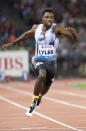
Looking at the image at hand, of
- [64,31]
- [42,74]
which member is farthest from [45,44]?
[42,74]

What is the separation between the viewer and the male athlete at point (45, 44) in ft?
29.6

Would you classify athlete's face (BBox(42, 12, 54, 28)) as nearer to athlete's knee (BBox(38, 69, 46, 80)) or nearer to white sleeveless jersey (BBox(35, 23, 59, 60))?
white sleeveless jersey (BBox(35, 23, 59, 60))

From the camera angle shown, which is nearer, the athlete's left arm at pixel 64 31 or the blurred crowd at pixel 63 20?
the athlete's left arm at pixel 64 31

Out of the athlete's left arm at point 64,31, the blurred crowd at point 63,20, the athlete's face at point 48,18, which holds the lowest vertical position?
the blurred crowd at point 63,20

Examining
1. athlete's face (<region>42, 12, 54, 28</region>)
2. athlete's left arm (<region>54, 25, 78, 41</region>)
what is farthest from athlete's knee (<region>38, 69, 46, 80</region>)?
athlete's face (<region>42, 12, 54, 28</region>)

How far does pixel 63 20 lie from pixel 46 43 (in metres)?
18.4

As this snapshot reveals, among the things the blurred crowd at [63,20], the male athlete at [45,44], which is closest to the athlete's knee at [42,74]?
the male athlete at [45,44]

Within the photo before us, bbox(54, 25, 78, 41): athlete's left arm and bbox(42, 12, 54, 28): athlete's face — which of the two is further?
bbox(54, 25, 78, 41): athlete's left arm

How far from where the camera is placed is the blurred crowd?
86.1 ft

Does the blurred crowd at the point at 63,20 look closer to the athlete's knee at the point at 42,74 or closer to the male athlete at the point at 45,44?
the male athlete at the point at 45,44

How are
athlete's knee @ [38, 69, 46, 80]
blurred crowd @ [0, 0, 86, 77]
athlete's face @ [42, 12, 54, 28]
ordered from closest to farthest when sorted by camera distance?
athlete's face @ [42, 12, 54, 28]
athlete's knee @ [38, 69, 46, 80]
blurred crowd @ [0, 0, 86, 77]

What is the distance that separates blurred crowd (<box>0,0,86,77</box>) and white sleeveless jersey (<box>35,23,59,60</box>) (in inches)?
625

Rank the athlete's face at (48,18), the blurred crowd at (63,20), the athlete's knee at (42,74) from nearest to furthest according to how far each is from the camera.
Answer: the athlete's face at (48,18) → the athlete's knee at (42,74) → the blurred crowd at (63,20)

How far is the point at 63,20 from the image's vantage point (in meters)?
27.4
